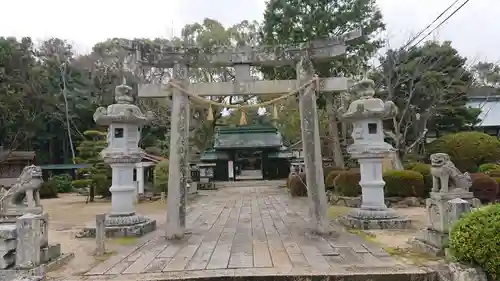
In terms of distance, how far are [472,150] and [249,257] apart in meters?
15.7

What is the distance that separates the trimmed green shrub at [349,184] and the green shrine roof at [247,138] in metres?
17.0

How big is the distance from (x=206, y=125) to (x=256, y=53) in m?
24.1

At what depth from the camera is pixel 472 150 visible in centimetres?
1786

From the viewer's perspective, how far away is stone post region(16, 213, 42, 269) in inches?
211

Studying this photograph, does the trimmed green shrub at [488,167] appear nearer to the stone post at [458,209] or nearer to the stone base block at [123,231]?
the stone post at [458,209]

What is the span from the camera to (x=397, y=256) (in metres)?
6.11

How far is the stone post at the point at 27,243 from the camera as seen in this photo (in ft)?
17.6

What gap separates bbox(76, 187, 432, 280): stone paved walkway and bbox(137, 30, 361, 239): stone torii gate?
66 centimetres

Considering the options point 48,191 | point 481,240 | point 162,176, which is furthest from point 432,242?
point 48,191

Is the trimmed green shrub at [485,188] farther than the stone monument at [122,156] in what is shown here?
Yes

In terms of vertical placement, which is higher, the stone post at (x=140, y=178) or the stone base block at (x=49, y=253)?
the stone post at (x=140, y=178)

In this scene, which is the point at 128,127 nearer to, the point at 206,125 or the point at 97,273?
the point at 97,273

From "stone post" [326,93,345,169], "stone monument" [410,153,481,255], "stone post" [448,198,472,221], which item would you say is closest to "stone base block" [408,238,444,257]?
"stone monument" [410,153,481,255]

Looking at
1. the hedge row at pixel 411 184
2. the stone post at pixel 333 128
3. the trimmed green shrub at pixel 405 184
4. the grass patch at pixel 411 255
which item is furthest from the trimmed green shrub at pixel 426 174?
the grass patch at pixel 411 255
